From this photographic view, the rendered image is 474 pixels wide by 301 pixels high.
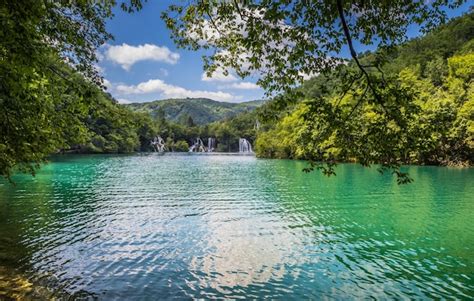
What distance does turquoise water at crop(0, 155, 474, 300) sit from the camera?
393 inches

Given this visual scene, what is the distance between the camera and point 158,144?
166 m

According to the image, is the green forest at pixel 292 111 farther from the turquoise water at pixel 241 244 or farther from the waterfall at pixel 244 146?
the waterfall at pixel 244 146

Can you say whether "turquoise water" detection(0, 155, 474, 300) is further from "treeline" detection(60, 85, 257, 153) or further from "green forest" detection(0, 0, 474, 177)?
"treeline" detection(60, 85, 257, 153)

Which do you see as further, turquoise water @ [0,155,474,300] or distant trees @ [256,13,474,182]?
turquoise water @ [0,155,474,300]

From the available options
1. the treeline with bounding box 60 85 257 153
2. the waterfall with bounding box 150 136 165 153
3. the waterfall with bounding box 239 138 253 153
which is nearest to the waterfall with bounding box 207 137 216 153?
the treeline with bounding box 60 85 257 153

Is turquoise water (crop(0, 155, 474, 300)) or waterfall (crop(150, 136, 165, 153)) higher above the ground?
waterfall (crop(150, 136, 165, 153))

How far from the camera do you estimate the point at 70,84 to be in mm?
6387

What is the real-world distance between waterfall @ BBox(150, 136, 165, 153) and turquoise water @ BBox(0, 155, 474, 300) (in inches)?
5490

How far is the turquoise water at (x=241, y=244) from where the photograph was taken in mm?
9977

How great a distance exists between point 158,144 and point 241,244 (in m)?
157

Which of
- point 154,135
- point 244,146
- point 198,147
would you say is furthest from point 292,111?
point 198,147

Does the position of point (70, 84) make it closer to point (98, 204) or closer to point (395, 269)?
point (395, 269)

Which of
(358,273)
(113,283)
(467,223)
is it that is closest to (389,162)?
(358,273)

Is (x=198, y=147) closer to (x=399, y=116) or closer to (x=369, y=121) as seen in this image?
(x=369, y=121)
